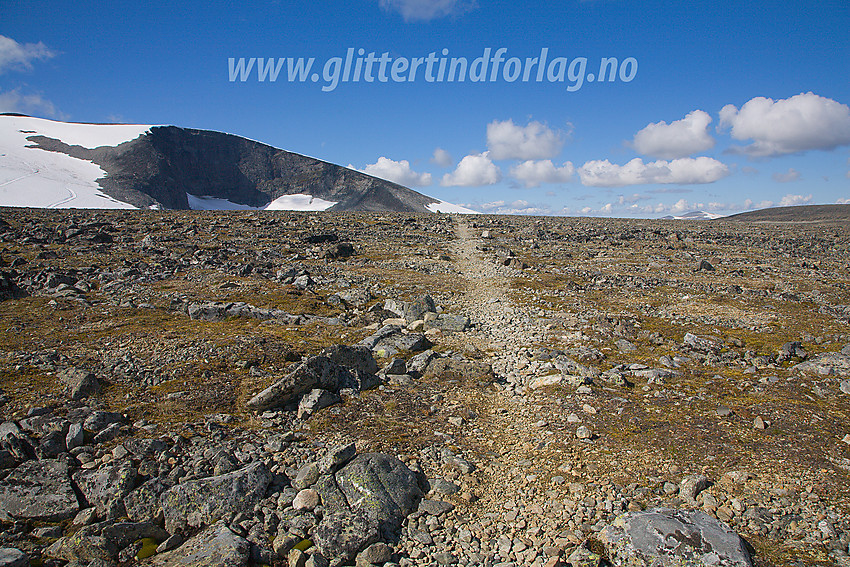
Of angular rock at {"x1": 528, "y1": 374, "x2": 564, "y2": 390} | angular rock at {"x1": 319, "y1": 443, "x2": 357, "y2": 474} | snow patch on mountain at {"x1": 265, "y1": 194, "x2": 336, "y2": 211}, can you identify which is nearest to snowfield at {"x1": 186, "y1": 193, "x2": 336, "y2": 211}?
snow patch on mountain at {"x1": 265, "y1": 194, "x2": 336, "y2": 211}

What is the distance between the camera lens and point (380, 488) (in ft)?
24.7

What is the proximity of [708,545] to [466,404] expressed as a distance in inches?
238

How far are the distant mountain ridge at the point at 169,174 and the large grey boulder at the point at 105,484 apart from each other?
112 meters

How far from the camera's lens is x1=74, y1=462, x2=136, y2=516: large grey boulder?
7016 mm

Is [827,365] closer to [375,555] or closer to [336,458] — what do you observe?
[375,555]

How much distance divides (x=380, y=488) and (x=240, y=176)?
207748 millimetres

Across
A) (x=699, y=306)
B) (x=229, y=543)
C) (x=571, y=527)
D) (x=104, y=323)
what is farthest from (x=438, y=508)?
(x=699, y=306)

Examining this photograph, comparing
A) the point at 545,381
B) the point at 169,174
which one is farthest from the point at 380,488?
the point at 169,174

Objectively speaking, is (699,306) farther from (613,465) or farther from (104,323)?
(104,323)

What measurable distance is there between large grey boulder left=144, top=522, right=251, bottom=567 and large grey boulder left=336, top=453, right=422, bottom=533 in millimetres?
1778

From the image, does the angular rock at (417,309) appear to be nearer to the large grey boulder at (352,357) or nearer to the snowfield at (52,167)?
the large grey boulder at (352,357)

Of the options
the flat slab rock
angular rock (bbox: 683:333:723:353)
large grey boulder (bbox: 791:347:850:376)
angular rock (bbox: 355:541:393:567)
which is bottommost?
angular rock (bbox: 355:541:393:567)

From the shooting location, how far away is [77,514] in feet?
22.5

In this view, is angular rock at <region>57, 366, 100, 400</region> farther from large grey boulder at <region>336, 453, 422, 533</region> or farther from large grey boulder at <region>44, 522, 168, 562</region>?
large grey boulder at <region>336, 453, 422, 533</region>
